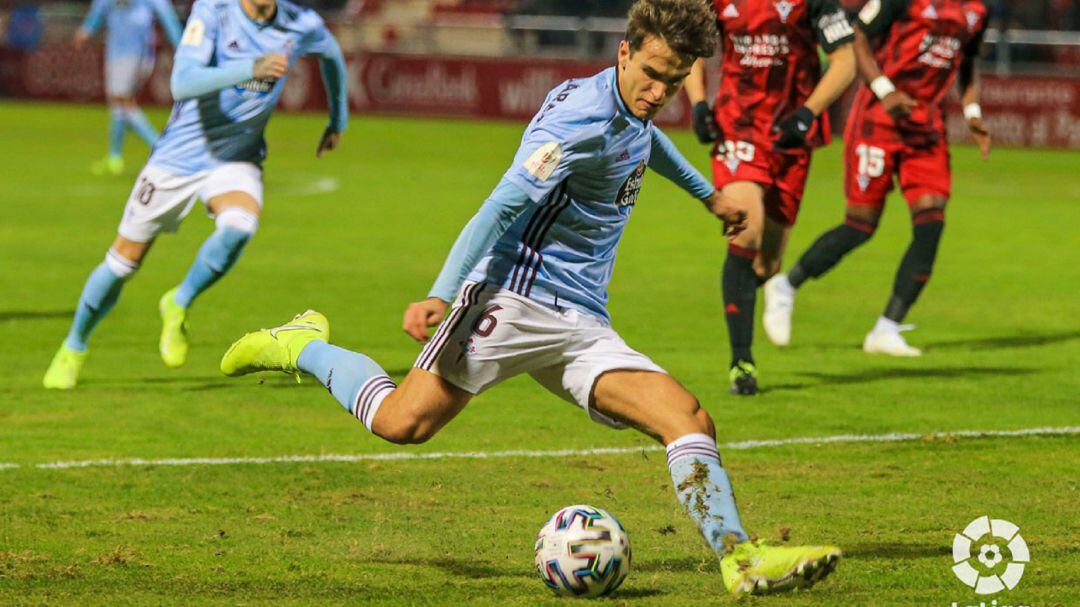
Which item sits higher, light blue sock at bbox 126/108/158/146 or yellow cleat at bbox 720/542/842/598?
yellow cleat at bbox 720/542/842/598

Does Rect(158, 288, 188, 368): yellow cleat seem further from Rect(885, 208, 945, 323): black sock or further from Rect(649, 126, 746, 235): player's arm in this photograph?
Rect(885, 208, 945, 323): black sock

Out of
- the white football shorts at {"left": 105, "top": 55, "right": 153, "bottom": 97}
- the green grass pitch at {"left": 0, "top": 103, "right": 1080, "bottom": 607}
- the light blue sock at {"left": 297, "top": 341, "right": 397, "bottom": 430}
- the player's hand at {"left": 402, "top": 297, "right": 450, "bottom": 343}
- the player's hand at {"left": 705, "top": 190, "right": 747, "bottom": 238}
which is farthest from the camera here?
the white football shorts at {"left": 105, "top": 55, "right": 153, "bottom": 97}

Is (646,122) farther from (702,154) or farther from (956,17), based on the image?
(702,154)

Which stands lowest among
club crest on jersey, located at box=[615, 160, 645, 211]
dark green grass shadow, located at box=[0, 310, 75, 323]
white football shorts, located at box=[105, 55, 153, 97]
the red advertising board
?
the red advertising board

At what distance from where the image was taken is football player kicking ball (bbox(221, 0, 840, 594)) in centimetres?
530

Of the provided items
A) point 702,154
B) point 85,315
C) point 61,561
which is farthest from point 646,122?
point 702,154

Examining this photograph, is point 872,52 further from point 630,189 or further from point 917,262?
point 630,189

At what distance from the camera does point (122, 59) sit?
75.5 feet

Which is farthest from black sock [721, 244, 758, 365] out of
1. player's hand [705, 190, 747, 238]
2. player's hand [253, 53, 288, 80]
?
player's hand [705, 190, 747, 238]

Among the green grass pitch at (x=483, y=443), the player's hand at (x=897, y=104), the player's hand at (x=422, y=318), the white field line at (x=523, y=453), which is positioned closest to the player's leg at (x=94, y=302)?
the green grass pitch at (x=483, y=443)

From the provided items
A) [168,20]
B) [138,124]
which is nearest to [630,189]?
[168,20]

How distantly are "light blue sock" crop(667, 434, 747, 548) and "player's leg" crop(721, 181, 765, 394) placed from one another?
3.83 meters

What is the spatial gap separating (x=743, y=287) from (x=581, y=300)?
381 cm

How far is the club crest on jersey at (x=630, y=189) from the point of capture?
574 centimetres
